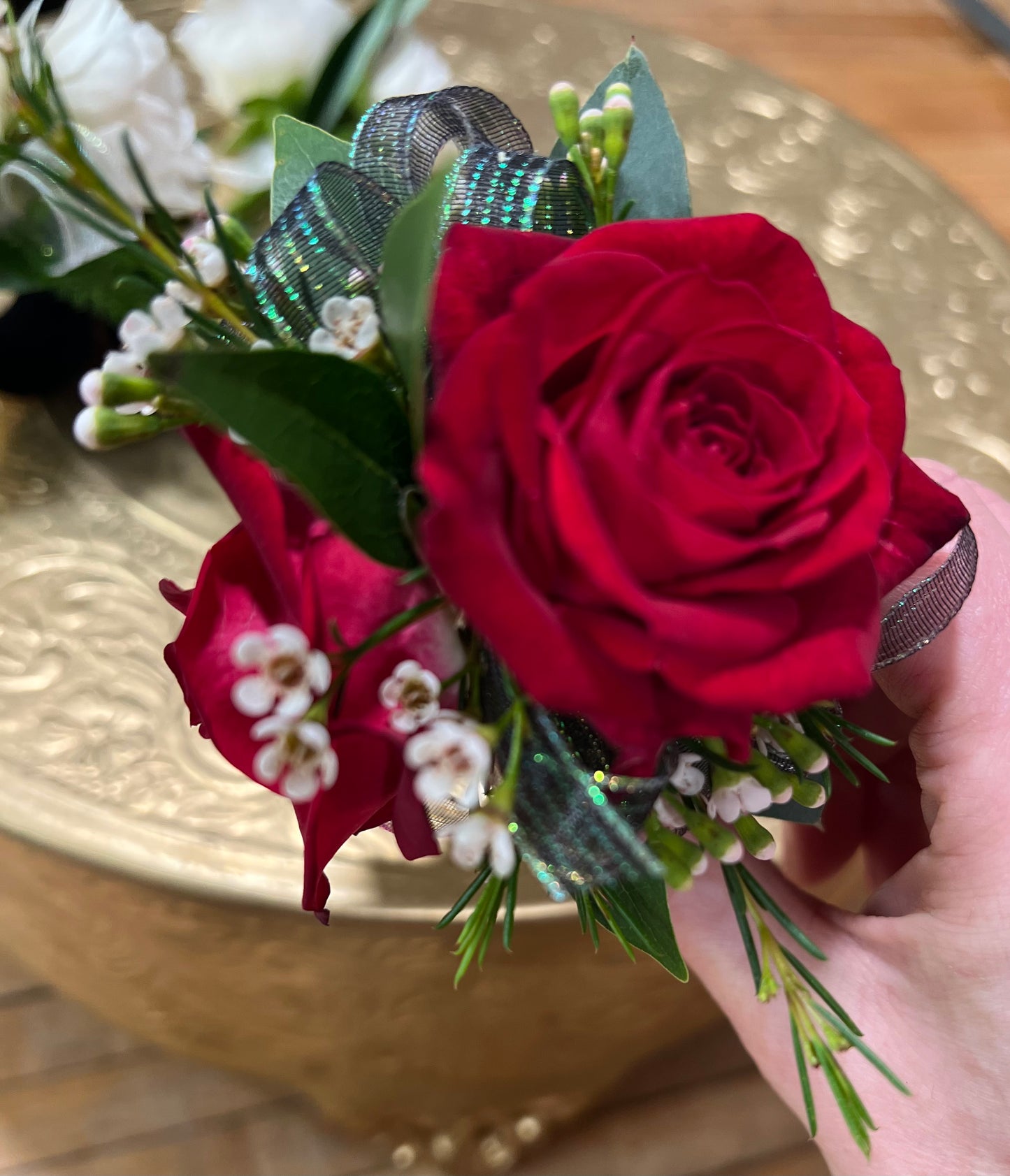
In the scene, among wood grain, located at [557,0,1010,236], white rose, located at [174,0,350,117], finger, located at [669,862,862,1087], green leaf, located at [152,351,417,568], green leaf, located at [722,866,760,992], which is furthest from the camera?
wood grain, located at [557,0,1010,236]

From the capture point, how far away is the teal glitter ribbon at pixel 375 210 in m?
0.27

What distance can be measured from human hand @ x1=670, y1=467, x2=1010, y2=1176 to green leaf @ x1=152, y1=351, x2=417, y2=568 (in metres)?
0.23

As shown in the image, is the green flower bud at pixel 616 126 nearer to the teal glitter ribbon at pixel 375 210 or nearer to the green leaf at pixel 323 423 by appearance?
the teal glitter ribbon at pixel 375 210

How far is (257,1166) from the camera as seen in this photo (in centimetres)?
69

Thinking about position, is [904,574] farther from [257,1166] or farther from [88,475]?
[257,1166]

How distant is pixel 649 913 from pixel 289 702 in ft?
0.44

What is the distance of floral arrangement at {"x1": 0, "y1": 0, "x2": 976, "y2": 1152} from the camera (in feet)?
0.60

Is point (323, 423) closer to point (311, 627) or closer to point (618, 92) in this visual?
point (311, 627)

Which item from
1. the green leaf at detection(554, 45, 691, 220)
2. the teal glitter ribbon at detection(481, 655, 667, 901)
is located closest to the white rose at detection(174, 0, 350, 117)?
the green leaf at detection(554, 45, 691, 220)

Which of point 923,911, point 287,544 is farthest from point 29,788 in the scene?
point 923,911

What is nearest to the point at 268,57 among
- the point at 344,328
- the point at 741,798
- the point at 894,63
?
the point at 344,328

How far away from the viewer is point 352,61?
53 cm

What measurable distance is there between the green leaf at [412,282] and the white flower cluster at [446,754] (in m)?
0.05

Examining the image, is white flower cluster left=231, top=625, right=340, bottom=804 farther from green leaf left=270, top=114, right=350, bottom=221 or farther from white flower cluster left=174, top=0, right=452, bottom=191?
white flower cluster left=174, top=0, right=452, bottom=191
